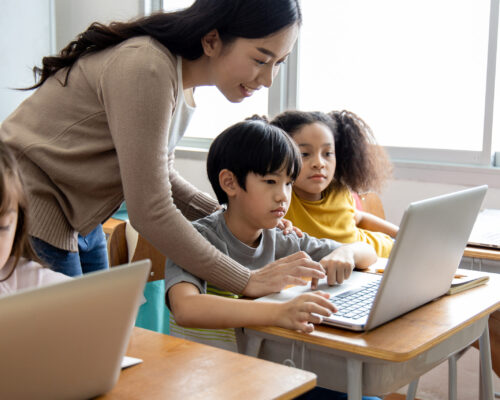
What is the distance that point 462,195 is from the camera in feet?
3.80

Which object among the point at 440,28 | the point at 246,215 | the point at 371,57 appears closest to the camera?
the point at 246,215

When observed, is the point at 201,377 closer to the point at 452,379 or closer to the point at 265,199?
the point at 265,199

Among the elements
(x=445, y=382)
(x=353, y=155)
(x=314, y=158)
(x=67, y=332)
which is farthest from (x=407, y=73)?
(x=67, y=332)

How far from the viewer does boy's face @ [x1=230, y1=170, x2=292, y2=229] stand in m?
1.47

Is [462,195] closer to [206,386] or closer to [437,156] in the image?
[206,386]

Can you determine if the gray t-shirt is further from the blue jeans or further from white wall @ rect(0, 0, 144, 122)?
white wall @ rect(0, 0, 144, 122)

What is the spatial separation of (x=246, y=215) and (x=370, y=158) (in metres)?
0.79

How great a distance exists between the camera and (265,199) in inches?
57.9

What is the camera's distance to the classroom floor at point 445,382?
8.18ft

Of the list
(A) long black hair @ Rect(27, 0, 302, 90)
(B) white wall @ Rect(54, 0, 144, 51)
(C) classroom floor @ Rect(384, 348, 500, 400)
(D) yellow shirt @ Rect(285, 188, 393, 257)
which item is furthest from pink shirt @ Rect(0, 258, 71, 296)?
(B) white wall @ Rect(54, 0, 144, 51)

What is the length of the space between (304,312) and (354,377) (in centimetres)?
13

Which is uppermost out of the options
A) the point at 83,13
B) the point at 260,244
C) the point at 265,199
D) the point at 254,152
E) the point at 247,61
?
the point at 83,13

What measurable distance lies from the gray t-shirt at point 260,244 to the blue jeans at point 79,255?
9.3 inches

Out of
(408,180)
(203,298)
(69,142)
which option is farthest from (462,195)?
(408,180)
